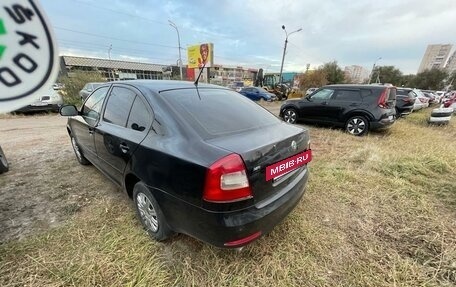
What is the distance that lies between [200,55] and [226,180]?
3136 cm

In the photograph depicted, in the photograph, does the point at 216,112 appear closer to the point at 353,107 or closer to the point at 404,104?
the point at 353,107

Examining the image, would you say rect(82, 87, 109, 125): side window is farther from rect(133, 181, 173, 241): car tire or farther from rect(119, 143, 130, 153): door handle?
rect(133, 181, 173, 241): car tire

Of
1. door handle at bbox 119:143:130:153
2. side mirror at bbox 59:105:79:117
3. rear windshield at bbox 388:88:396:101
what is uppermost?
rear windshield at bbox 388:88:396:101

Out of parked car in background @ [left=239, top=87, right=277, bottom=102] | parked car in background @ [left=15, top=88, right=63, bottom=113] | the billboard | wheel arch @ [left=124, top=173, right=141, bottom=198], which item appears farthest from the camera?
the billboard

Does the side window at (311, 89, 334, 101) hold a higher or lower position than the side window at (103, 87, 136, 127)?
lower

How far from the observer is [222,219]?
5.14 feet

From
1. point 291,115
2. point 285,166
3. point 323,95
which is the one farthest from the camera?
point 291,115

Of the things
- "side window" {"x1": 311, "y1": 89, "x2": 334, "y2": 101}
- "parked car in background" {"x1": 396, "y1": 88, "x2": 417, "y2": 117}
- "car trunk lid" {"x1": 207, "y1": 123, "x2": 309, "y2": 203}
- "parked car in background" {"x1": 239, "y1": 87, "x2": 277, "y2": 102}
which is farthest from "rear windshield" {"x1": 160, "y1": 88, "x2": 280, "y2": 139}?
"parked car in background" {"x1": 239, "y1": 87, "x2": 277, "y2": 102}

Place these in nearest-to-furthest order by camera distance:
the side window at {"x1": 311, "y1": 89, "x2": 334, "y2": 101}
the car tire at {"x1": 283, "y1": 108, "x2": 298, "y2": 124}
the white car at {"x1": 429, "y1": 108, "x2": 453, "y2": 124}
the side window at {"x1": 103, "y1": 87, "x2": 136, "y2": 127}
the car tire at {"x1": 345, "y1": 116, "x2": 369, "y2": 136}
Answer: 1. the side window at {"x1": 103, "y1": 87, "x2": 136, "y2": 127}
2. the car tire at {"x1": 345, "y1": 116, "x2": 369, "y2": 136}
3. the side window at {"x1": 311, "y1": 89, "x2": 334, "y2": 101}
4. the car tire at {"x1": 283, "y1": 108, "x2": 298, "y2": 124}
5. the white car at {"x1": 429, "y1": 108, "x2": 453, "y2": 124}

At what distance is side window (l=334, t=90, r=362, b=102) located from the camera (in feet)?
22.2

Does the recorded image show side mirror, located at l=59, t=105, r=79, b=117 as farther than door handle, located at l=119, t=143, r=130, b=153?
Yes

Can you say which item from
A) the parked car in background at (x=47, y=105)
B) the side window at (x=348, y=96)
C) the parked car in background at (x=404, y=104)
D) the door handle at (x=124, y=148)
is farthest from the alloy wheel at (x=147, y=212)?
the parked car in background at (x=404, y=104)

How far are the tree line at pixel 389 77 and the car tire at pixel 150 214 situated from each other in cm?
4304

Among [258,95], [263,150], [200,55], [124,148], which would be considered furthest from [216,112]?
[200,55]
